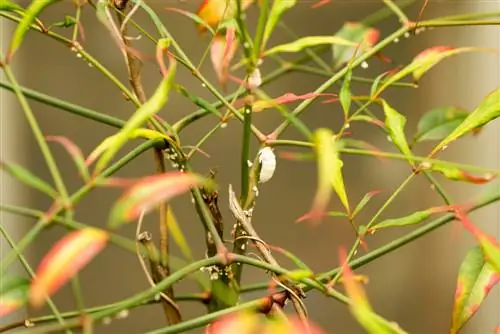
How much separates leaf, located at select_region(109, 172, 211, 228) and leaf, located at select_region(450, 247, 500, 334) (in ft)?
0.61

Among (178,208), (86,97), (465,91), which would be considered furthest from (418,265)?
(86,97)

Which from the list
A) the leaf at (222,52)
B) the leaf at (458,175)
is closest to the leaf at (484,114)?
the leaf at (458,175)

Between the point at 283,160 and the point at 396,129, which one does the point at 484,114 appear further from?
the point at 283,160

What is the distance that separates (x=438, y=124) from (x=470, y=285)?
177 millimetres

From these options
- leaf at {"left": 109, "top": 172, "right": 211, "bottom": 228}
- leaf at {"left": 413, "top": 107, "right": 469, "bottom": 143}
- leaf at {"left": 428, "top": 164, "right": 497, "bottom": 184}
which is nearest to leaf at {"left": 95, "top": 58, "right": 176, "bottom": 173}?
leaf at {"left": 109, "top": 172, "right": 211, "bottom": 228}

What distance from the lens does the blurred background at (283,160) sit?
984mm

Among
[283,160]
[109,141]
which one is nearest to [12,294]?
[109,141]

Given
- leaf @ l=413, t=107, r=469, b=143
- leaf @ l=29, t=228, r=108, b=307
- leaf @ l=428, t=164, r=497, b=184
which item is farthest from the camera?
leaf @ l=413, t=107, r=469, b=143

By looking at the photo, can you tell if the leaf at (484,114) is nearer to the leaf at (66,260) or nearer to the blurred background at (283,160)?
the leaf at (66,260)

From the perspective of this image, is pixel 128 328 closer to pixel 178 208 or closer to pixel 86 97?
pixel 178 208

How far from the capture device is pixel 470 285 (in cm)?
37

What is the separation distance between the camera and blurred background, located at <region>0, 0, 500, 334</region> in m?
0.98

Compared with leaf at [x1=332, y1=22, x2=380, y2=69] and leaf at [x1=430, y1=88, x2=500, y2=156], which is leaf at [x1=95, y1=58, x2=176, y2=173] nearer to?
leaf at [x1=430, y1=88, x2=500, y2=156]

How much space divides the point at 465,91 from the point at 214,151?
37 cm
